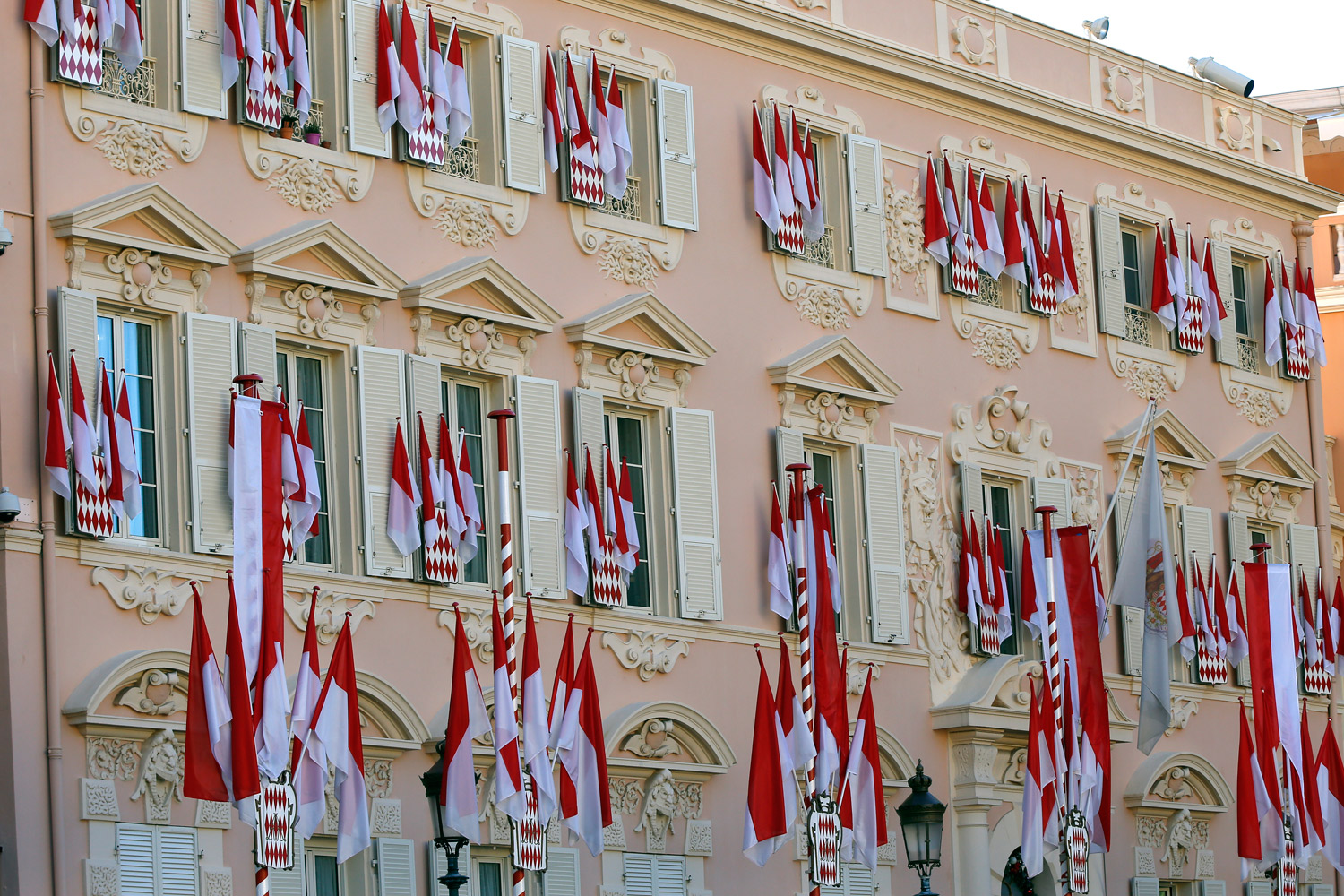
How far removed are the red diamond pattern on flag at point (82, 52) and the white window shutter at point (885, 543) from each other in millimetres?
9255

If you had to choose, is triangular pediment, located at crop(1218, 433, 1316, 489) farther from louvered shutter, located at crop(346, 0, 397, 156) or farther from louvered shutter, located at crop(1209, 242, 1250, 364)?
louvered shutter, located at crop(346, 0, 397, 156)

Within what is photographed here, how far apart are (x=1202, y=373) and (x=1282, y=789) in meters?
5.73

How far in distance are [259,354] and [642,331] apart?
456 cm

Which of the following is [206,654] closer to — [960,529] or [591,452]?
[591,452]

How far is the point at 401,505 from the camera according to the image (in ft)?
77.7

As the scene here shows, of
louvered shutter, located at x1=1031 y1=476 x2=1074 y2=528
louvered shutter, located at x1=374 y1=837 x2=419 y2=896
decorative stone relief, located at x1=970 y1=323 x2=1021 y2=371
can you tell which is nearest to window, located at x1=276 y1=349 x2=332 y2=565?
louvered shutter, located at x1=374 y1=837 x2=419 y2=896

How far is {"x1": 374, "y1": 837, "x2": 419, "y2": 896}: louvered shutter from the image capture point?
910 inches

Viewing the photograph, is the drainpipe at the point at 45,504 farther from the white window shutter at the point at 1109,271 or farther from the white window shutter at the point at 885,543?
the white window shutter at the point at 1109,271

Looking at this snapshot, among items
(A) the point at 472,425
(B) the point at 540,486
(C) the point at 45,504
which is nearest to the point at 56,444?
(C) the point at 45,504

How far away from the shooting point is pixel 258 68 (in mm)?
23375

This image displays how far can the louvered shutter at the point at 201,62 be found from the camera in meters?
23.0

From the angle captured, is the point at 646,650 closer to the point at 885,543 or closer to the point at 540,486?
the point at 540,486

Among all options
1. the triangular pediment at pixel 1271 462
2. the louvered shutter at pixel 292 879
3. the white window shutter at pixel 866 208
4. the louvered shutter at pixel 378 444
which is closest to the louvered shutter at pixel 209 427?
the louvered shutter at pixel 378 444

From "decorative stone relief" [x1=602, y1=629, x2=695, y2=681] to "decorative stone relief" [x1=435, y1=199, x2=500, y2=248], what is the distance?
3634mm
